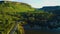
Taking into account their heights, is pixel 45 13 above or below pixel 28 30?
above

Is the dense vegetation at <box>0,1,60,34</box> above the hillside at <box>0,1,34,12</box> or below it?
below

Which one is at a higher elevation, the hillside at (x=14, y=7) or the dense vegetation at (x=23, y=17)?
the hillside at (x=14, y=7)

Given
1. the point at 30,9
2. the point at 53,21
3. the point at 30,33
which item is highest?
the point at 30,9

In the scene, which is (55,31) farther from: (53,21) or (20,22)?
(20,22)

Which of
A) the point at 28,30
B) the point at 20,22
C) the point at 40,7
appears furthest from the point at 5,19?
the point at 40,7

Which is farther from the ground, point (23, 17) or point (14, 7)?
point (14, 7)

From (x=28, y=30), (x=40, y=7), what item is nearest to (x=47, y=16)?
(x=40, y=7)

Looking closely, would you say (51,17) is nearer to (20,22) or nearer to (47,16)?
(47,16)
